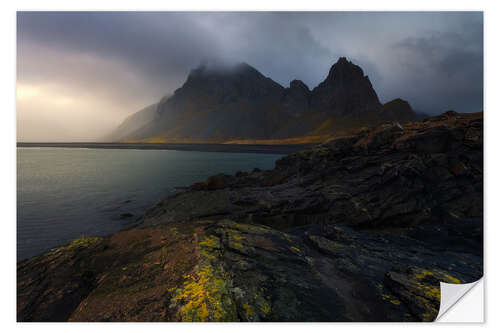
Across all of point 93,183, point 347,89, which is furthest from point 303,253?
point 93,183

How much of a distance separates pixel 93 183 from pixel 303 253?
10051mm

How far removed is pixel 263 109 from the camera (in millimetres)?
23062

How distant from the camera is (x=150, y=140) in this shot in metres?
17.5

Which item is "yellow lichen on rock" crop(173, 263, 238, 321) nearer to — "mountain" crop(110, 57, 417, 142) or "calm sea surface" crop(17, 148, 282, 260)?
"calm sea surface" crop(17, 148, 282, 260)

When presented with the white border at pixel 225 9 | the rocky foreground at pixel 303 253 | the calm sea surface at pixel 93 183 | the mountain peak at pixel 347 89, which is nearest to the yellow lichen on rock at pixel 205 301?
the rocky foreground at pixel 303 253

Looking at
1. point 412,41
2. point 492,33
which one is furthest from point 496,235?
point 412,41

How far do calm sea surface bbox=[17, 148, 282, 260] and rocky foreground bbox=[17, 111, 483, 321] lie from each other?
2167mm

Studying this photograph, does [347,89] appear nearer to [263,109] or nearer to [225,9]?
[225,9]

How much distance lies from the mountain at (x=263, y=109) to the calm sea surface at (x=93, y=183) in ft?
6.35

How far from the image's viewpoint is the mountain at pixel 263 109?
29.0 ft

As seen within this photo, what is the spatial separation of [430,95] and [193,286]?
9112 millimetres

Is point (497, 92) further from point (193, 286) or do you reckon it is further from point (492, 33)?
point (193, 286)

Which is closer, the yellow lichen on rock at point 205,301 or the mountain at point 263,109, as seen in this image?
the yellow lichen on rock at point 205,301

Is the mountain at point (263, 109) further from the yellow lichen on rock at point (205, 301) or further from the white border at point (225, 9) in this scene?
the yellow lichen on rock at point (205, 301)
